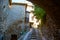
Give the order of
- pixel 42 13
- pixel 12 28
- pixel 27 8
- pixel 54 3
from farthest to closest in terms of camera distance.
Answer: pixel 27 8
pixel 12 28
pixel 42 13
pixel 54 3

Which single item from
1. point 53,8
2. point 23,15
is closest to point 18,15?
point 23,15

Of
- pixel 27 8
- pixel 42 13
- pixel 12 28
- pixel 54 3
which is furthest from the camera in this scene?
pixel 27 8

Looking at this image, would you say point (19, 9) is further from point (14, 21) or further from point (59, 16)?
point (59, 16)

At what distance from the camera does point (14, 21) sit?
14.4 metres

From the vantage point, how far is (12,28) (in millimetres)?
14016

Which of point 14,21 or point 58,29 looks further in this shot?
point 14,21

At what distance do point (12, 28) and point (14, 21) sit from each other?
71 cm

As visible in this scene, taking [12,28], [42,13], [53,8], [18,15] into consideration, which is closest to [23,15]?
[18,15]

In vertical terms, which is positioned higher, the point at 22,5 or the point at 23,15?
the point at 22,5

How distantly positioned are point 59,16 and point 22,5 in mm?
11178

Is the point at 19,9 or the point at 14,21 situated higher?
the point at 19,9

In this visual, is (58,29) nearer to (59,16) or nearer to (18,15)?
(59,16)

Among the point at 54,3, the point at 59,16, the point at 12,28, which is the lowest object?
A: the point at 12,28

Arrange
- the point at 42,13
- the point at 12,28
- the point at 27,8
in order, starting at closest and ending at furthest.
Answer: the point at 42,13 < the point at 12,28 < the point at 27,8
